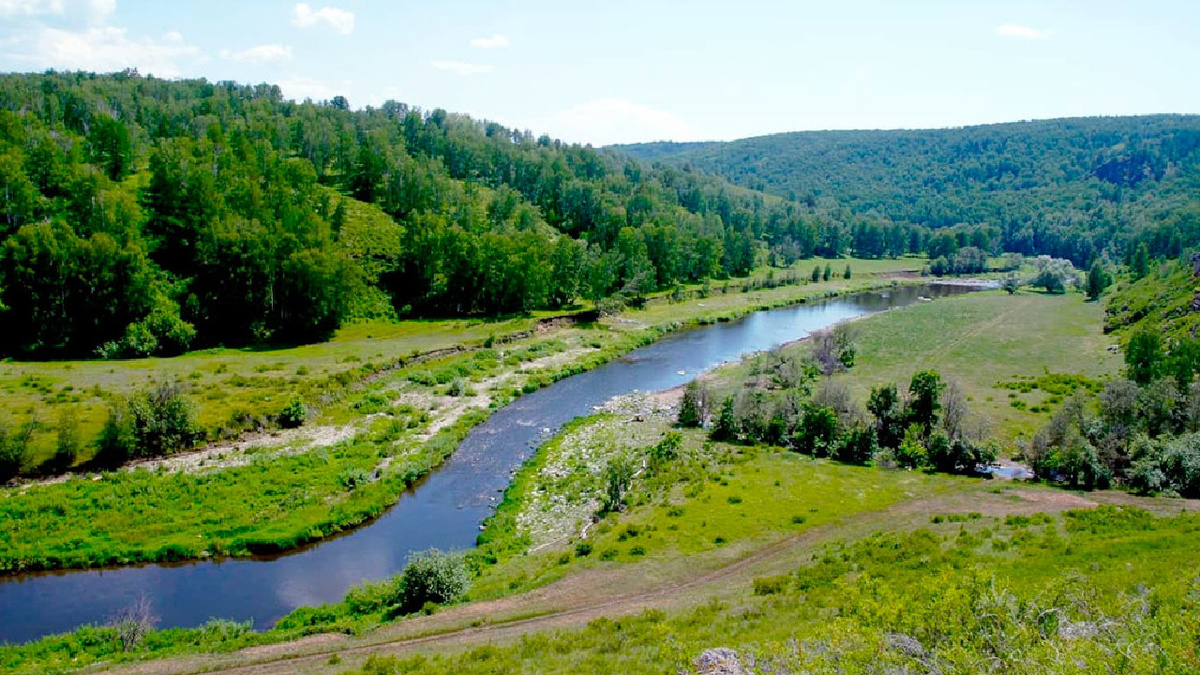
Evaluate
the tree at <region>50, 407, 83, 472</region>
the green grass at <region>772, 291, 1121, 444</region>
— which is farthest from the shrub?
the tree at <region>50, 407, 83, 472</region>

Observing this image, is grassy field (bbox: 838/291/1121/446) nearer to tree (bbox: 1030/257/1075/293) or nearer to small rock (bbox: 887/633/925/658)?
tree (bbox: 1030/257/1075/293)

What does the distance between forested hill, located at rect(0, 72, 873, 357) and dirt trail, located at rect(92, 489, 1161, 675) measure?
55395mm

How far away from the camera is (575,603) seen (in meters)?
29.7

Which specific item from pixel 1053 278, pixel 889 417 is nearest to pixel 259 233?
pixel 889 417

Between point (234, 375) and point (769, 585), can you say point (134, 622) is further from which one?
point (234, 375)

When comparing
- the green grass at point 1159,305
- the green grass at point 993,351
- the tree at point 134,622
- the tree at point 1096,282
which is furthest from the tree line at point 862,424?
the tree at point 1096,282

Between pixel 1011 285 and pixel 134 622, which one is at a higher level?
pixel 134 622

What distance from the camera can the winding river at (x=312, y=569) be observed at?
31.5 m


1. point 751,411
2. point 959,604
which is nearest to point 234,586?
point 959,604

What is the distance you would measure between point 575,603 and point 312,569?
15132 mm

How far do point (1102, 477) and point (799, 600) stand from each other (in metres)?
26.4

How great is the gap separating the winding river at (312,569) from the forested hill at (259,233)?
122 ft

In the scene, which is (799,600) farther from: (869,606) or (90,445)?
(90,445)

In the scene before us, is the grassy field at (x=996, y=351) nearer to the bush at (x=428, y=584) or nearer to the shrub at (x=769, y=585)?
the shrub at (x=769, y=585)
